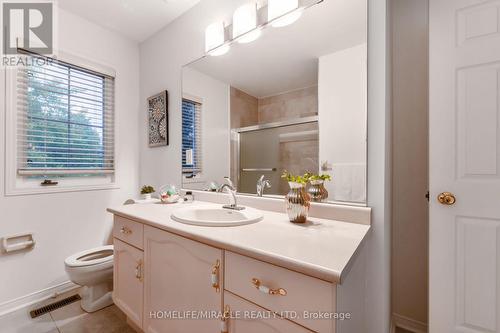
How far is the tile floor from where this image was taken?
57.6 inches

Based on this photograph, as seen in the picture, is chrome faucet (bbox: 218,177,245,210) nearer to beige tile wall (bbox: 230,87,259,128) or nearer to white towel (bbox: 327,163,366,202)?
beige tile wall (bbox: 230,87,259,128)

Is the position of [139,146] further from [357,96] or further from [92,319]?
[357,96]

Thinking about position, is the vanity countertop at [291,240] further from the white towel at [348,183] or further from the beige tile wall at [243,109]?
the beige tile wall at [243,109]

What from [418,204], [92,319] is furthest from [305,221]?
[92,319]

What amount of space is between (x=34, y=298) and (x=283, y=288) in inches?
83.9

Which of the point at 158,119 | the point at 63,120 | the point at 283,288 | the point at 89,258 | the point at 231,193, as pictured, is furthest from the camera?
the point at 158,119

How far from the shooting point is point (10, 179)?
5.27 feet

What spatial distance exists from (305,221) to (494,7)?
1317mm

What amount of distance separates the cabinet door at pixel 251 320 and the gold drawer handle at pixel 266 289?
7cm

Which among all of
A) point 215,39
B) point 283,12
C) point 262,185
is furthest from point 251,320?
point 215,39

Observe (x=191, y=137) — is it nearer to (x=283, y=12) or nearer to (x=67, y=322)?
(x=283, y=12)

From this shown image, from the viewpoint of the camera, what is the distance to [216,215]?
1386 mm

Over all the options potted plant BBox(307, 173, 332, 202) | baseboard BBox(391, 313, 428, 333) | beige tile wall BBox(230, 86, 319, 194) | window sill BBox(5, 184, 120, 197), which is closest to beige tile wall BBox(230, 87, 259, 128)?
beige tile wall BBox(230, 86, 319, 194)

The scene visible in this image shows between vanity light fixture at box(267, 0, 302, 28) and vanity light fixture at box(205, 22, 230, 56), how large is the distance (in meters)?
0.40
